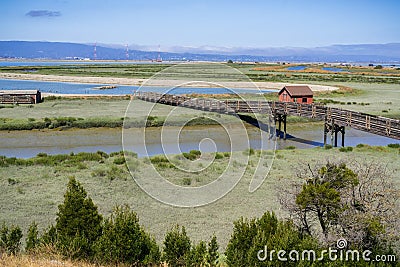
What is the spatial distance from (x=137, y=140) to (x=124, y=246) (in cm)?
2185

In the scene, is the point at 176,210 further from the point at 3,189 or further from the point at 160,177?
the point at 3,189

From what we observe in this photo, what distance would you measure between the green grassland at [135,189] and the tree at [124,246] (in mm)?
3388

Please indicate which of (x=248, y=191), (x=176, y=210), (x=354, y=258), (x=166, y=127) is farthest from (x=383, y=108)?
(x=354, y=258)

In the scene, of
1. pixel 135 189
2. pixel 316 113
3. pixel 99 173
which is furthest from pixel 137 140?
pixel 135 189

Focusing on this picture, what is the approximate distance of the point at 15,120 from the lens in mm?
34312

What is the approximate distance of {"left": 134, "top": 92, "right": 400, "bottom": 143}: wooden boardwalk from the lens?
74.8 ft

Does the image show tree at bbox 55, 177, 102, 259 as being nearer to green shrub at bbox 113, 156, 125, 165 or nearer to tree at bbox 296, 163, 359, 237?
tree at bbox 296, 163, 359, 237

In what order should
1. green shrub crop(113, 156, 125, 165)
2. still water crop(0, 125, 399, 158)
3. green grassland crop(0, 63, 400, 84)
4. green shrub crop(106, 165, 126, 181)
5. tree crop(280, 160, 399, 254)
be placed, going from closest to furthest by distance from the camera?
1. tree crop(280, 160, 399, 254)
2. green shrub crop(106, 165, 126, 181)
3. green shrub crop(113, 156, 125, 165)
4. still water crop(0, 125, 399, 158)
5. green grassland crop(0, 63, 400, 84)

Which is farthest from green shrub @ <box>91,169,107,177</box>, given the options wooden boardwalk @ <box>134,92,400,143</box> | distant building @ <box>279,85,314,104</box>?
distant building @ <box>279,85,314,104</box>

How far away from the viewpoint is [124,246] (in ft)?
29.2

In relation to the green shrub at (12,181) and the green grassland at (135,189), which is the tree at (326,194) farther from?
the green shrub at (12,181)

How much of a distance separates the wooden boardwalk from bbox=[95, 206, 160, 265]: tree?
16.1 m

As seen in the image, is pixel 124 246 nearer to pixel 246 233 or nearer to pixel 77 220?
pixel 77 220

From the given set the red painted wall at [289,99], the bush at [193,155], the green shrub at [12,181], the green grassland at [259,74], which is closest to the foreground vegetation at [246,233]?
the green shrub at [12,181]
